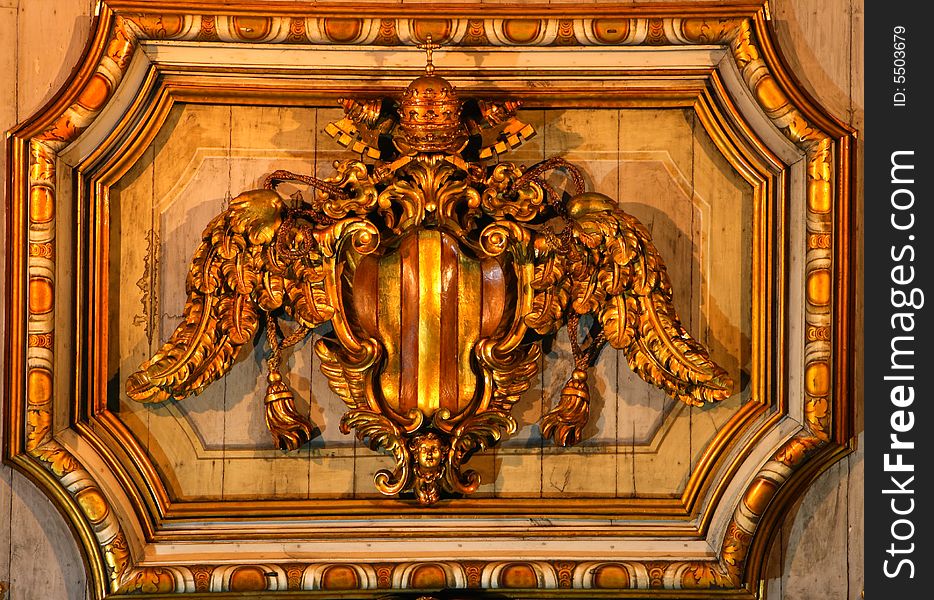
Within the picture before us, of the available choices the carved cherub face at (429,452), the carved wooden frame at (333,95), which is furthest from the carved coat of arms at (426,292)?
the carved wooden frame at (333,95)

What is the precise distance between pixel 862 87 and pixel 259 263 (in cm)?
109

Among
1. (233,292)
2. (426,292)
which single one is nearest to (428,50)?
(426,292)

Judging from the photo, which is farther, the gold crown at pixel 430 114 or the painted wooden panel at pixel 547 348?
the painted wooden panel at pixel 547 348

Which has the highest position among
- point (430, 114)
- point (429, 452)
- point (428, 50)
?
point (428, 50)

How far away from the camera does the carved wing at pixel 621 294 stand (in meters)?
1.69

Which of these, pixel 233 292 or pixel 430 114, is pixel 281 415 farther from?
pixel 430 114

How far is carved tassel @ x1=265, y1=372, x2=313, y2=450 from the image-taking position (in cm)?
174

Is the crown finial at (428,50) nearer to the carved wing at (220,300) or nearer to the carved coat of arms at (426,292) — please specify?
the carved coat of arms at (426,292)

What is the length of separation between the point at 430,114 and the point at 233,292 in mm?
442

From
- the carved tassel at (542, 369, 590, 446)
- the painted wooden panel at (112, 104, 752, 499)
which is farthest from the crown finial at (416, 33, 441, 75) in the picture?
the carved tassel at (542, 369, 590, 446)

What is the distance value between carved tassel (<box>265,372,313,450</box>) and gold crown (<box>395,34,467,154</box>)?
1.54 ft

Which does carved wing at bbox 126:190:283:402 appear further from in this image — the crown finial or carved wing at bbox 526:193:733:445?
carved wing at bbox 526:193:733:445

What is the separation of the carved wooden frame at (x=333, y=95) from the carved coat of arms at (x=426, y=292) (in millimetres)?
117

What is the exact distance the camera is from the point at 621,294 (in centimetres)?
171
